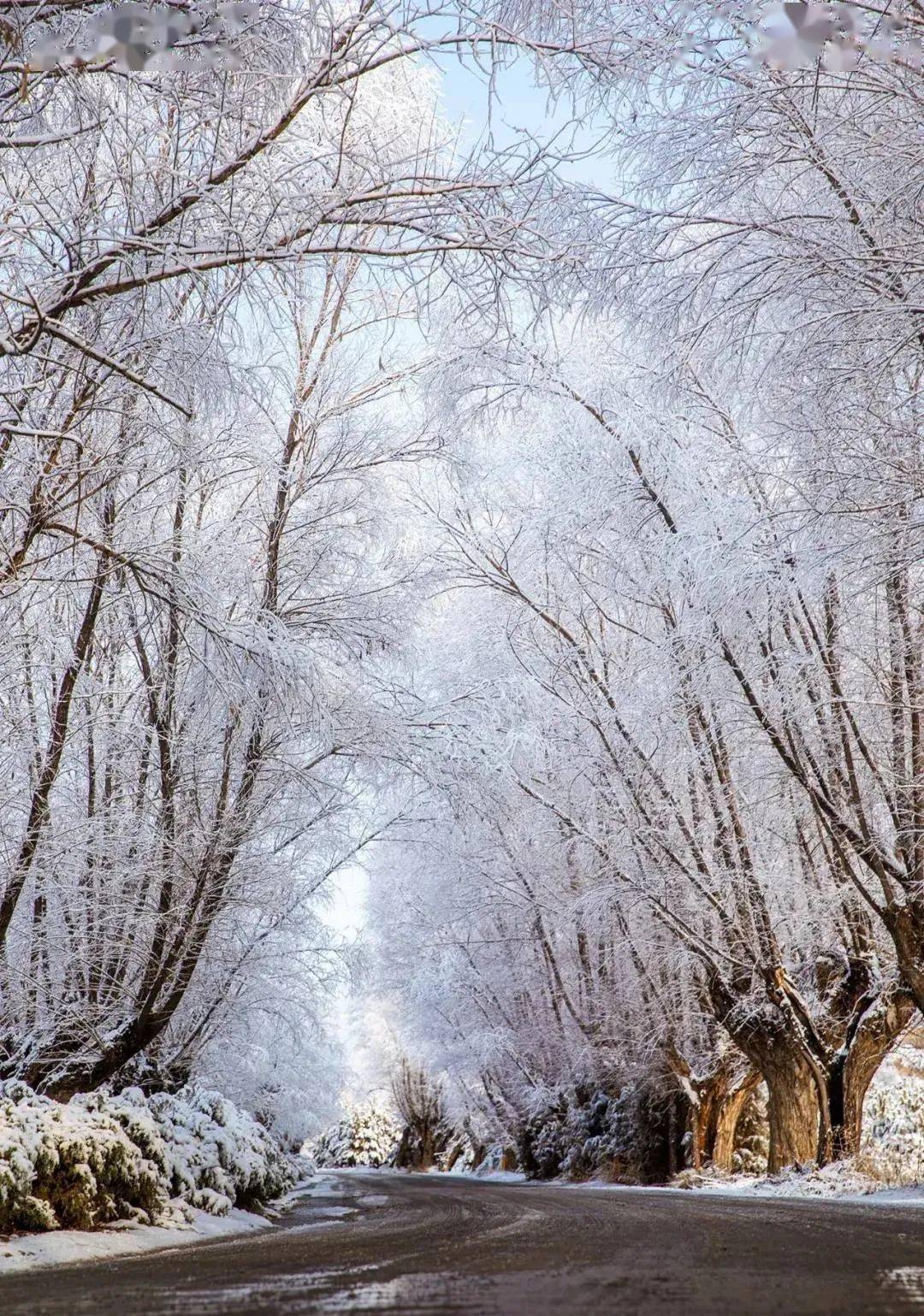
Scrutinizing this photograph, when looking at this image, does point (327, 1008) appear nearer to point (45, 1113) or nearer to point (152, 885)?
point (152, 885)

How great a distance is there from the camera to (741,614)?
10008 mm

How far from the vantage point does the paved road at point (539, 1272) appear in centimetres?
271

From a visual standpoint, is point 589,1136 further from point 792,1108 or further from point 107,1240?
point 107,1240

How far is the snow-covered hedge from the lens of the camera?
6.85m

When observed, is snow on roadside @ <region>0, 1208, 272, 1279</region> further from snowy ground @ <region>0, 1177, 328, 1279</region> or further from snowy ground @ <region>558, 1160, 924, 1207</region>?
snowy ground @ <region>558, 1160, 924, 1207</region>

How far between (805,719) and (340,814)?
16.0ft

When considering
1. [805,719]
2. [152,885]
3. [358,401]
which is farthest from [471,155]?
[805,719]

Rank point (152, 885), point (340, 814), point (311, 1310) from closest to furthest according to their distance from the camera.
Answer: point (311, 1310) < point (152, 885) < point (340, 814)

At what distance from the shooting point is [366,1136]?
6594cm

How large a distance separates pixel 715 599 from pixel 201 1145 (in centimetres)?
695

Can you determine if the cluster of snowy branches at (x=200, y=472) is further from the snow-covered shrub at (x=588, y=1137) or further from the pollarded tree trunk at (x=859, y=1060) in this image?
the snow-covered shrub at (x=588, y=1137)

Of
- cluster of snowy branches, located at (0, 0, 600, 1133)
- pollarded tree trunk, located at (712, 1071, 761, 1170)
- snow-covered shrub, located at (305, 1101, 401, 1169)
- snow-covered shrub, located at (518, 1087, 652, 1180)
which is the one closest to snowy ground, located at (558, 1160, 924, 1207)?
pollarded tree trunk, located at (712, 1071, 761, 1170)

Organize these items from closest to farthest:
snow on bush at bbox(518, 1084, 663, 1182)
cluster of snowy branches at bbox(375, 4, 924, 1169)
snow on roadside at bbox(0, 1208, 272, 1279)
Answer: cluster of snowy branches at bbox(375, 4, 924, 1169) → snow on roadside at bbox(0, 1208, 272, 1279) → snow on bush at bbox(518, 1084, 663, 1182)

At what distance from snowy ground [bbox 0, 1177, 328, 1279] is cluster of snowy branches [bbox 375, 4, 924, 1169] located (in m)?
3.66
